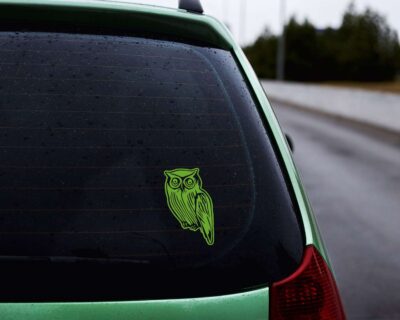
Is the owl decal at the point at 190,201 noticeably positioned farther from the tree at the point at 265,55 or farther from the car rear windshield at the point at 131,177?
the tree at the point at 265,55

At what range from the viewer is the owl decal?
1.81 m

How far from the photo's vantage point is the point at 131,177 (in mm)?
1868

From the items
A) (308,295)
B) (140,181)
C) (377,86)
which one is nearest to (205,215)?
(140,181)

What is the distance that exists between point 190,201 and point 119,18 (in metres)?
0.60

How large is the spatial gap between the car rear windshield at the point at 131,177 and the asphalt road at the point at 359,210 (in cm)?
316

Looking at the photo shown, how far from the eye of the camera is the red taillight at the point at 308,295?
178cm

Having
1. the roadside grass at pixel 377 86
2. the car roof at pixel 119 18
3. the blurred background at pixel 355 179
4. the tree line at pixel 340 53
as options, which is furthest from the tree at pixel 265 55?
the car roof at pixel 119 18

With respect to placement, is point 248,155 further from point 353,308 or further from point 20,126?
point 353,308

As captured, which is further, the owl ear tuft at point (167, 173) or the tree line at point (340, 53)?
the tree line at point (340, 53)

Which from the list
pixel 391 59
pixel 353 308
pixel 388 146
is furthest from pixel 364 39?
pixel 353 308

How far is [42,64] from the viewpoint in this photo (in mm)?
1995

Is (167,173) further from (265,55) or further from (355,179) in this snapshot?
(265,55)

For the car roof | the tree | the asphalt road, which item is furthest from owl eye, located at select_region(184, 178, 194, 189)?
the tree

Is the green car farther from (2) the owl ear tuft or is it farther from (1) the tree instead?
(1) the tree
